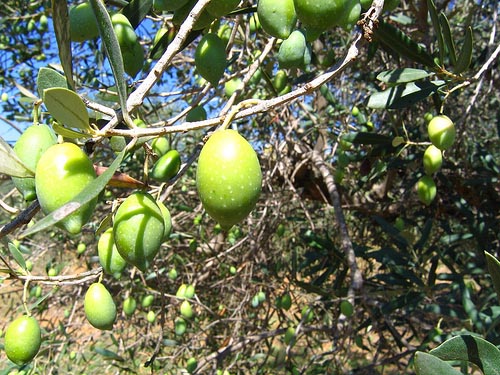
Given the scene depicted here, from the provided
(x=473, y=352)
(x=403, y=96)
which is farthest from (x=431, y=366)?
(x=403, y=96)

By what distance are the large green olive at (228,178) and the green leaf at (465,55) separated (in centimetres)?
96

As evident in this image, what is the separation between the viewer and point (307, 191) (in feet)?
9.76

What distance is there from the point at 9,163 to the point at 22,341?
75 cm

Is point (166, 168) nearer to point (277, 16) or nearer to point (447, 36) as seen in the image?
point (277, 16)

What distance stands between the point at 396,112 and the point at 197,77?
1238mm

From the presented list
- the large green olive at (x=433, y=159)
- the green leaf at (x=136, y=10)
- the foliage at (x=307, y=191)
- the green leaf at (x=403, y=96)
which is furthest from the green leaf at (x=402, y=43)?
the green leaf at (x=136, y=10)

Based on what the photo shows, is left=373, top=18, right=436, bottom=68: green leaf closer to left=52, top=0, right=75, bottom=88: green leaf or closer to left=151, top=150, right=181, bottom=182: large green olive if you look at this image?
left=151, top=150, right=181, bottom=182: large green olive

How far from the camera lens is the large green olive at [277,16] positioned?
86 cm

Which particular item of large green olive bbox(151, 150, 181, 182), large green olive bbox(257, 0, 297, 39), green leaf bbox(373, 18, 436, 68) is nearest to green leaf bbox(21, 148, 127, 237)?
large green olive bbox(151, 150, 181, 182)

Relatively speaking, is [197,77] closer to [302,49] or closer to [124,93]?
[302,49]

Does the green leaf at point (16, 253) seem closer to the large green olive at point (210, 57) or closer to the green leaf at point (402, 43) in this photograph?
the large green olive at point (210, 57)

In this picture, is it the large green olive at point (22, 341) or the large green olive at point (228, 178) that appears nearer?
the large green olive at point (228, 178)

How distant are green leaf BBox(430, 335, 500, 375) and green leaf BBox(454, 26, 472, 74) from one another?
2.96 ft

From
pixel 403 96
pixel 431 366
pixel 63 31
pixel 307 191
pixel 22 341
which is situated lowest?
pixel 307 191
